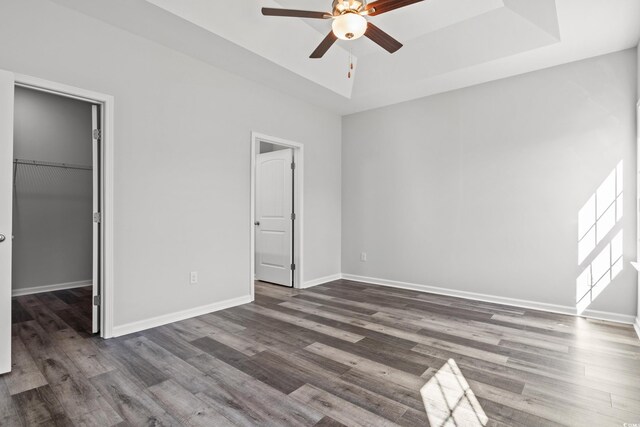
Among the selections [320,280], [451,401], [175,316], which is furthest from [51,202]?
[451,401]

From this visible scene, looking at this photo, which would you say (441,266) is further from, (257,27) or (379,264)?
(257,27)

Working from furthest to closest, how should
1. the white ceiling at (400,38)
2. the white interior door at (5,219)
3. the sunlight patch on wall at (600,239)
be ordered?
the sunlight patch on wall at (600,239), the white ceiling at (400,38), the white interior door at (5,219)

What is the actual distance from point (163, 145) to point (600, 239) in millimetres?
4717

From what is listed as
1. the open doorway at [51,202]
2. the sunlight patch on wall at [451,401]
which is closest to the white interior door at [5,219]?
the open doorway at [51,202]

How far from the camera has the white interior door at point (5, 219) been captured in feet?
7.64

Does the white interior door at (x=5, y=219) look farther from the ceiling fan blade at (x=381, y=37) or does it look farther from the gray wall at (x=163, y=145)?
the ceiling fan blade at (x=381, y=37)

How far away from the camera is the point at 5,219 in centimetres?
234

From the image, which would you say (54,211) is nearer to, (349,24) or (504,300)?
(349,24)

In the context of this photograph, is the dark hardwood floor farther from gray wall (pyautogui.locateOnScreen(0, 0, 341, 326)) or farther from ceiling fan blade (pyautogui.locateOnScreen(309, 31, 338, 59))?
ceiling fan blade (pyautogui.locateOnScreen(309, 31, 338, 59))

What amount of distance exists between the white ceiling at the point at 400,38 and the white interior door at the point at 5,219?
3.43ft

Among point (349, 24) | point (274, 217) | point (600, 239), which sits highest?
point (349, 24)

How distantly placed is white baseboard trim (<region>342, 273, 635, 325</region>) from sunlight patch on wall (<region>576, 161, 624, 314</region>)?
4.8 inches

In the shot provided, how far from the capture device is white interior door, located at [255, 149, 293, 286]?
17.0 ft

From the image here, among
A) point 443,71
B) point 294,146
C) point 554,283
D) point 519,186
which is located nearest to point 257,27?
point 294,146
